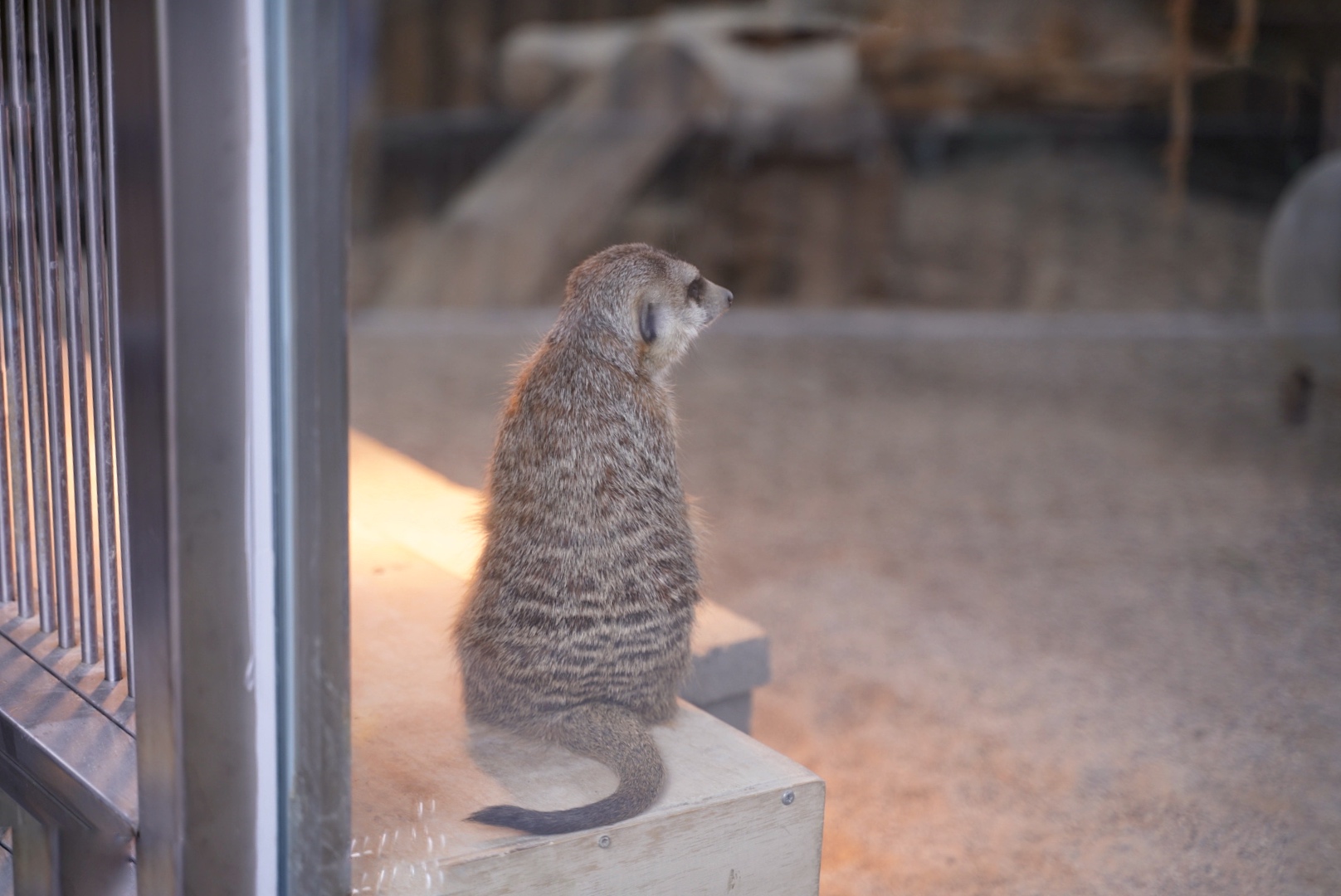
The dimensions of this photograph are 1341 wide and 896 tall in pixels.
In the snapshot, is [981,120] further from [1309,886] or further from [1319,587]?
[1309,886]

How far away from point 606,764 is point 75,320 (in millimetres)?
620

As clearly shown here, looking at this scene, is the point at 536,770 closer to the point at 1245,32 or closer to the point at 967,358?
the point at 1245,32

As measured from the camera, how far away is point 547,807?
1.08 metres

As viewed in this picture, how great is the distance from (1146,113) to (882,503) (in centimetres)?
339

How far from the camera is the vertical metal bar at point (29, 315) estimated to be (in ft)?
3.40

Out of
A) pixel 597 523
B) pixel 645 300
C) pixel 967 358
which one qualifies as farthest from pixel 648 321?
pixel 967 358

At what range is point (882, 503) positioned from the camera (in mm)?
3193

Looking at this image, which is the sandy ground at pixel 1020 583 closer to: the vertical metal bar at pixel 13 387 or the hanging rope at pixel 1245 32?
the vertical metal bar at pixel 13 387

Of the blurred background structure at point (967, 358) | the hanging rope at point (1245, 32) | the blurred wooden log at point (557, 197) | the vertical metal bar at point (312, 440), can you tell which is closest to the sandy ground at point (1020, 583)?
the blurred background structure at point (967, 358)

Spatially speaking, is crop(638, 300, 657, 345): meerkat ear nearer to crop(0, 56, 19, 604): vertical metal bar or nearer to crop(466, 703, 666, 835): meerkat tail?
crop(466, 703, 666, 835): meerkat tail

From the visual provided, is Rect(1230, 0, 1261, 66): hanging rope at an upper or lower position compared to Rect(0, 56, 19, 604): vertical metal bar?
upper

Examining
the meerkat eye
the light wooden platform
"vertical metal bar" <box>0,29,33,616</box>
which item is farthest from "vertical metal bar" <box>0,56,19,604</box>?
the meerkat eye

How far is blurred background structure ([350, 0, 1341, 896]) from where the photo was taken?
1.89 metres

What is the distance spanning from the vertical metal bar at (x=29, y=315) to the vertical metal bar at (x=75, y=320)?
31 mm
